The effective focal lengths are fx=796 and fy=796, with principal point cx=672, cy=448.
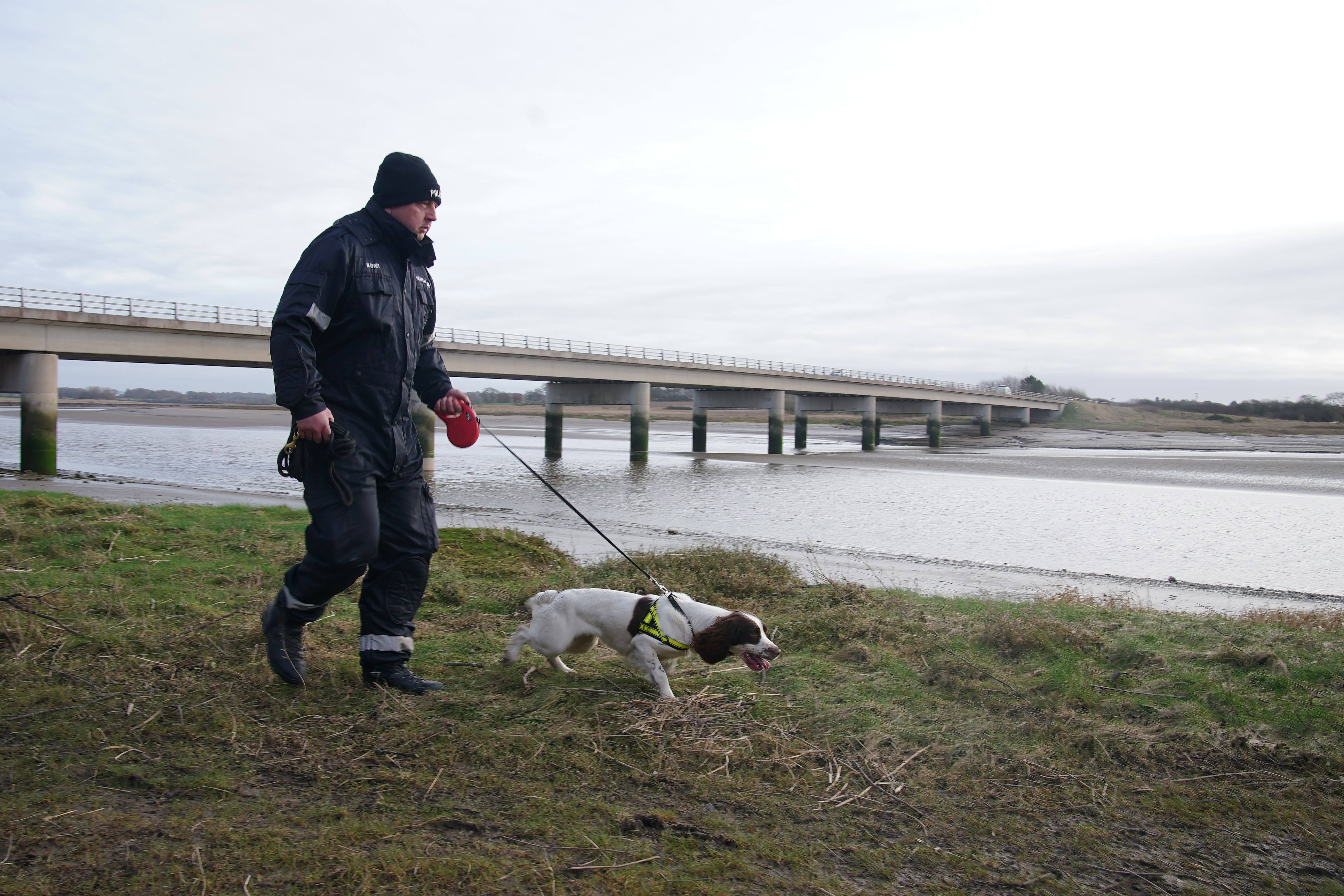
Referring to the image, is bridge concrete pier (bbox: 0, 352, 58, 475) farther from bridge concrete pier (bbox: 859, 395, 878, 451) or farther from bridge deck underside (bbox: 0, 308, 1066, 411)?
bridge concrete pier (bbox: 859, 395, 878, 451)

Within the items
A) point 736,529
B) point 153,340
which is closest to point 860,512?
point 736,529

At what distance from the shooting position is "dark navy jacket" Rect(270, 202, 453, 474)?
3.16 m

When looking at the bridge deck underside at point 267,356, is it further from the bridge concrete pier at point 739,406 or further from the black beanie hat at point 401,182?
the black beanie hat at point 401,182

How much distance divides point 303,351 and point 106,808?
1.66 meters

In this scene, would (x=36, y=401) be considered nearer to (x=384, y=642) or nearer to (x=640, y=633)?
(x=384, y=642)

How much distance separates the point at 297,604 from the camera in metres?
3.40

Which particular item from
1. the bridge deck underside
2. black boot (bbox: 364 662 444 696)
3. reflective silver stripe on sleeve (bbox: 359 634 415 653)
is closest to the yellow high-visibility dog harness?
black boot (bbox: 364 662 444 696)

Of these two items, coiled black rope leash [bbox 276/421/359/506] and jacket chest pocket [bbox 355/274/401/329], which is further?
jacket chest pocket [bbox 355/274/401/329]

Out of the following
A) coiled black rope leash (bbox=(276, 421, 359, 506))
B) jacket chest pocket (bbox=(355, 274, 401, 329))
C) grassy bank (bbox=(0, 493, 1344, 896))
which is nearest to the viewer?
grassy bank (bbox=(0, 493, 1344, 896))

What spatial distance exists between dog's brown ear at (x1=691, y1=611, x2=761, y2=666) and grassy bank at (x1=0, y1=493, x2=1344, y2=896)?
192 mm

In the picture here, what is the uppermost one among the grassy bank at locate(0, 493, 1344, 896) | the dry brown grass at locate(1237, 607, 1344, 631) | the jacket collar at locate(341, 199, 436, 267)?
the jacket collar at locate(341, 199, 436, 267)

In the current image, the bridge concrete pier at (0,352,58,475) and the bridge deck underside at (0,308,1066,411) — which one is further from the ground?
the bridge deck underside at (0,308,1066,411)

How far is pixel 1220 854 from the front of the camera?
2404 mm

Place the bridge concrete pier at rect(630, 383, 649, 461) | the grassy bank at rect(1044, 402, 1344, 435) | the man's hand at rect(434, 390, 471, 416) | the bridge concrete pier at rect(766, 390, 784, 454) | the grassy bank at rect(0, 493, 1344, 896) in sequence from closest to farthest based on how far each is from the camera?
the grassy bank at rect(0, 493, 1344, 896) < the man's hand at rect(434, 390, 471, 416) < the bridge concrete pier at rect(630, 383, 649, 461) < the bridge concrete pier at rect(766, 390, 784, 454) < the grassy bank at rect(1044, 402, 1344, 435)
